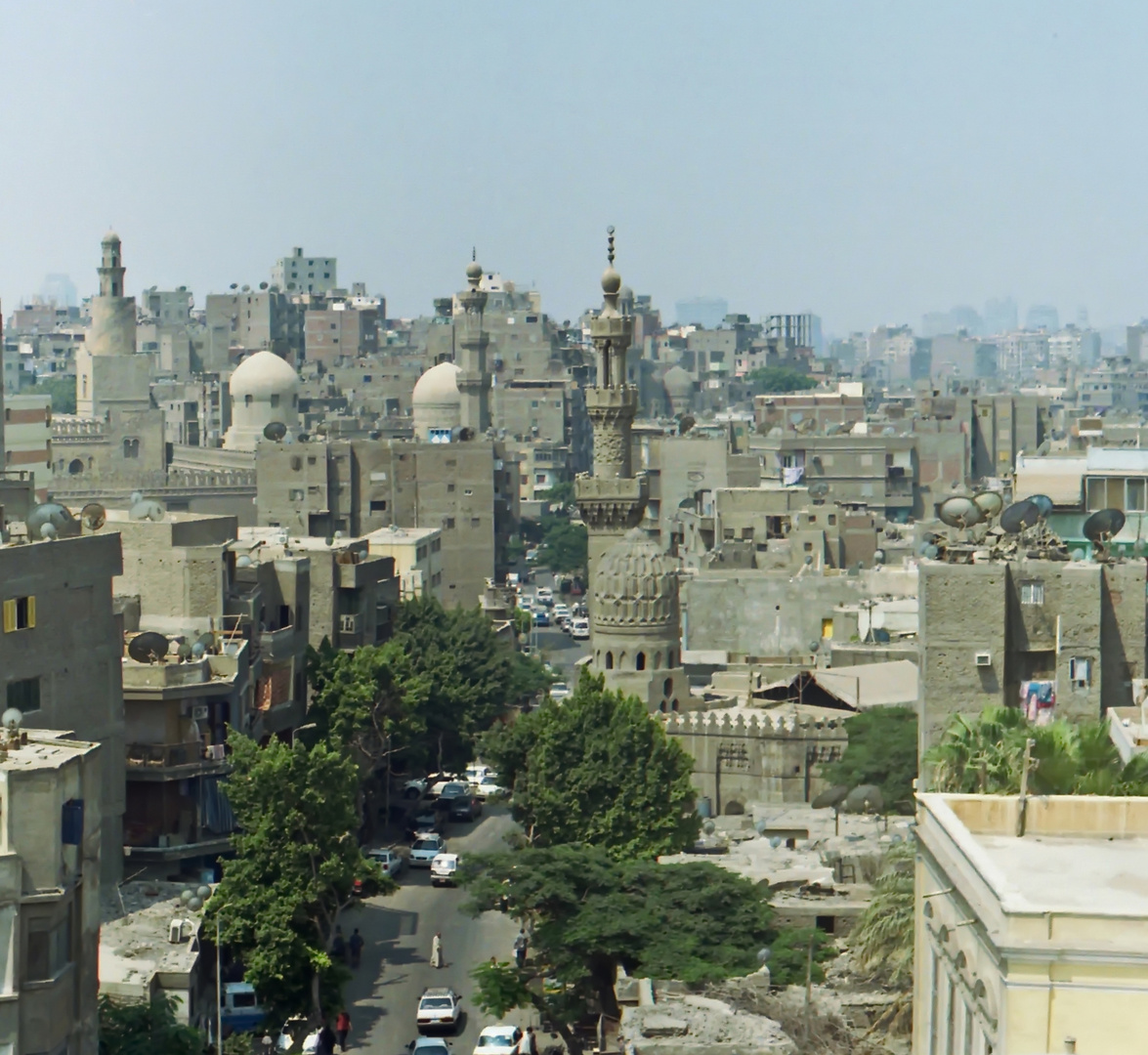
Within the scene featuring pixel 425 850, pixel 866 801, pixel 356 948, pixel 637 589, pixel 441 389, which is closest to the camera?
pixel 356 948

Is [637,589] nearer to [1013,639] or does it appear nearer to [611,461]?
[611,461]

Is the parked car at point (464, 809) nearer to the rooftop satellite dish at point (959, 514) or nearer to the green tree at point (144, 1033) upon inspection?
the rooftop satellite dish at point (959, 514)

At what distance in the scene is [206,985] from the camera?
4353cm

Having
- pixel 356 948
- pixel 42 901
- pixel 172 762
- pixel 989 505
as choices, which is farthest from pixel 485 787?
pixel 42 901

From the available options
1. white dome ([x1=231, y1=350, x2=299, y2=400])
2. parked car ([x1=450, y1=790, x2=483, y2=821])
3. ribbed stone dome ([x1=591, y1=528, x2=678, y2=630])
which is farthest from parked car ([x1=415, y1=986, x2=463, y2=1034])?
white dome ([x1=231, y1=350, x2=299, y2=400])

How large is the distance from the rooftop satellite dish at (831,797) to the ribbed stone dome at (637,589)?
970cm

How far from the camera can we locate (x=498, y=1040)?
43.8 metres

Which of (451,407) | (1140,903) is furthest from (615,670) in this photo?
(451,407)

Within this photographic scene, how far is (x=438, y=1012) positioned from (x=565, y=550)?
292 ft

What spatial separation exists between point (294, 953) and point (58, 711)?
6.33m

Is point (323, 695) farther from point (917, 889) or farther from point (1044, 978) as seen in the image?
point (1044, 978)

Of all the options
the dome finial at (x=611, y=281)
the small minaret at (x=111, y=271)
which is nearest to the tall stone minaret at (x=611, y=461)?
the dome finial at (x=611, y=281)

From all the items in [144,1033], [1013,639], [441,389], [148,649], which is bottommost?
[144,1033]

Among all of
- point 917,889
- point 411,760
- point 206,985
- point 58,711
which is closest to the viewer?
point 917,889
